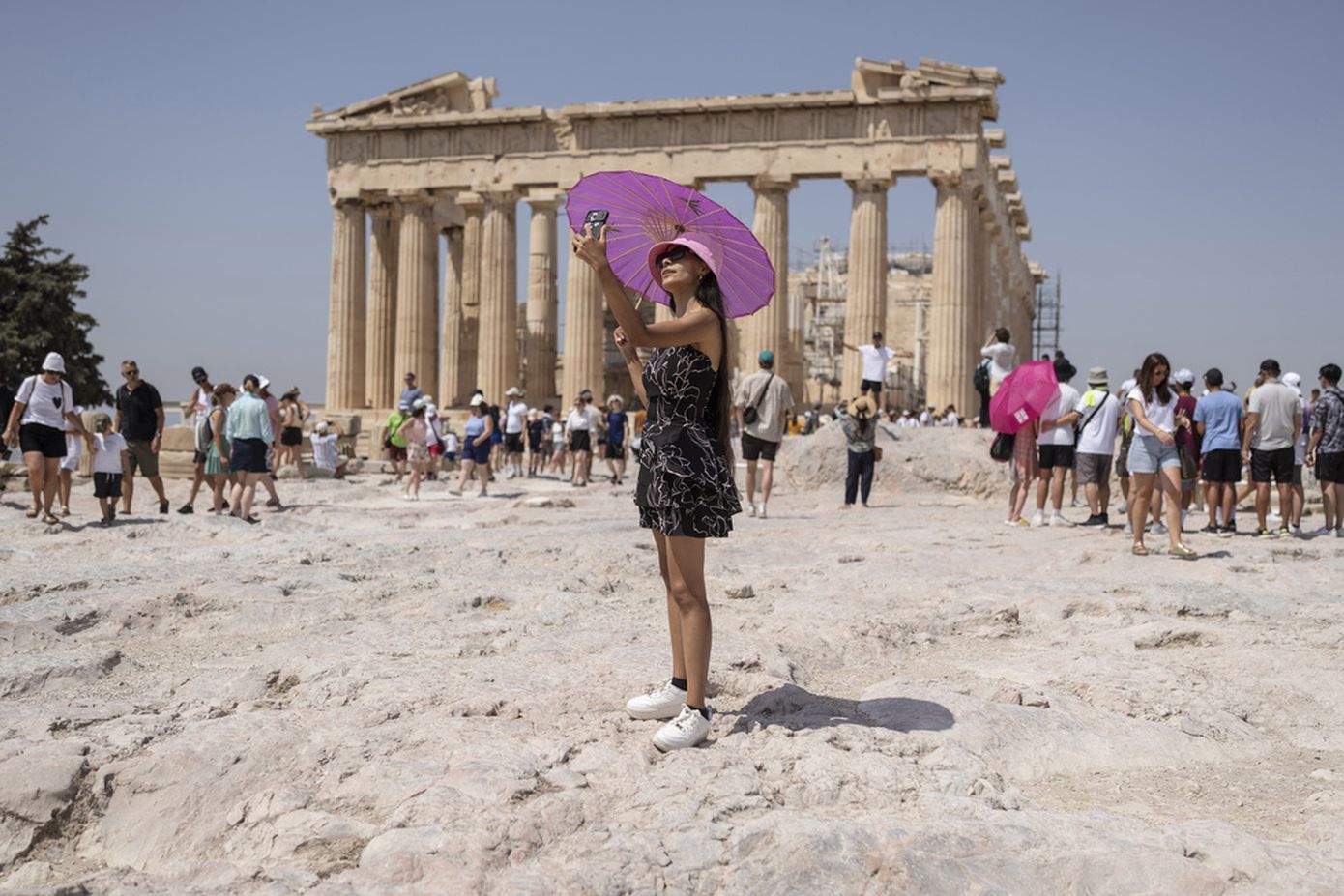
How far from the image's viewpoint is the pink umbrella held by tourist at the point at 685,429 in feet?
14.0

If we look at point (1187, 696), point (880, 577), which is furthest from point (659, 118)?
point (1187, 696)

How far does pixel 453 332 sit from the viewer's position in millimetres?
39875

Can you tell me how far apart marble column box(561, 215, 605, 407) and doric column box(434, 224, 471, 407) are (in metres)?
4.49

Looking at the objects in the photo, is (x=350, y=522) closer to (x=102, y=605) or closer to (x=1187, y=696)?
(x=102, y=605)

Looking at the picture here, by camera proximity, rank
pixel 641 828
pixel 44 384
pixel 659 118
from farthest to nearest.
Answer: pixel 659 118 → pixel 44 384 → pixel 641 828

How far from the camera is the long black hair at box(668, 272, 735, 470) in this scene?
175 inches

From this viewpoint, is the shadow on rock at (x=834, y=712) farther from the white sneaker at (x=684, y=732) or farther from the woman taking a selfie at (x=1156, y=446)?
the woman taking a selfie at (x=1156, y=446)

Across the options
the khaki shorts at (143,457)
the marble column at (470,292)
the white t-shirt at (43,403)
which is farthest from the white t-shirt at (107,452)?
the marble column at (470,292)

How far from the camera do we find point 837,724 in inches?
180

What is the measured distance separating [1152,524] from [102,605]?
929cm

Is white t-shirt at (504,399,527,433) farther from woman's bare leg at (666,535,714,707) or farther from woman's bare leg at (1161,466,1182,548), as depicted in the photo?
woman's bare leg at (666,535,714,707)

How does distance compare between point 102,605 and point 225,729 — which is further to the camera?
point 102,605

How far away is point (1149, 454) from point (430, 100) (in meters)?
31.0

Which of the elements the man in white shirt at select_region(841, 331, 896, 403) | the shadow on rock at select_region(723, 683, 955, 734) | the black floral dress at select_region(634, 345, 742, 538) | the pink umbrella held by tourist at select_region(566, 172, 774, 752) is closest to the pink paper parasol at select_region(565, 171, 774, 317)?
the pink umbrella held by tourist at select_region(566, 172, 774, 752)
